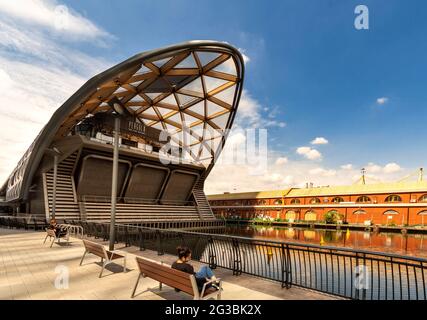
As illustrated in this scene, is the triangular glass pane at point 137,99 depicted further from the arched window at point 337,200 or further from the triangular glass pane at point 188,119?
the arched window at point 337,200

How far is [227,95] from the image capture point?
35031 mm

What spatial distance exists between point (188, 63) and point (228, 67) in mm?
5131

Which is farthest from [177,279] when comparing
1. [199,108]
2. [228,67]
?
[199,108]

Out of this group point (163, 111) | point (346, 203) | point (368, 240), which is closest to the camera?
point (368, 240)

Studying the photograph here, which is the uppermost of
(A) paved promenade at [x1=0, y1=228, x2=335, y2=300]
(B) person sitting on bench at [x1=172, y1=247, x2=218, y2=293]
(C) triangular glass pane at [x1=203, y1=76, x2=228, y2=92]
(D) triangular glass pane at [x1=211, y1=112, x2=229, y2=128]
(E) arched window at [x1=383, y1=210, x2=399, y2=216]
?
(C) triangular glass pane at [x1=203, y1=76, x2=228, y2=92]

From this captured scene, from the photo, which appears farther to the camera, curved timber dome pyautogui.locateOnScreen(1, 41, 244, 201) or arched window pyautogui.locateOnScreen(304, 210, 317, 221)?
arched window pyautogui.locateOnScreen(304, 210, 317, 221)

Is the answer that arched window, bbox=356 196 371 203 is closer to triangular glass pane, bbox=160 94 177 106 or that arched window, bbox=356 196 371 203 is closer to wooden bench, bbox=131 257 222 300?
triangular glass pane, bbox=160 94 177 106

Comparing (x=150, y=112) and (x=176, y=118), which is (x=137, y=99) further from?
(x=176, y=118)

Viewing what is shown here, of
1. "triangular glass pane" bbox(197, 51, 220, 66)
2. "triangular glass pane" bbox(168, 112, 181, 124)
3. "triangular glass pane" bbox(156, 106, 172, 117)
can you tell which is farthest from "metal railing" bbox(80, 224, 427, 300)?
"triangular glass pane" bbox(168, 112, 181, 124)

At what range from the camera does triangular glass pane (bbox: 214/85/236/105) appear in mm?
33688

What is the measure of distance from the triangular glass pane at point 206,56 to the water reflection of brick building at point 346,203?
35739 millimetres

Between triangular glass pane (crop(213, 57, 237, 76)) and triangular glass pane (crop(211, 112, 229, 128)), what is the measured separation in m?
8.69

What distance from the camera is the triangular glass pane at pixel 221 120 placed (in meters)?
38.8
